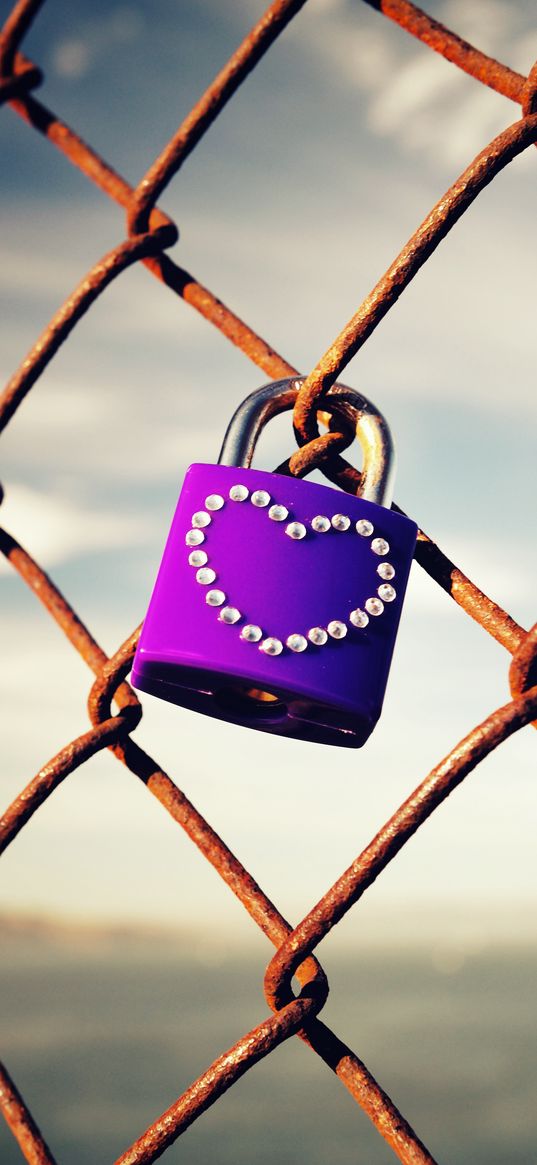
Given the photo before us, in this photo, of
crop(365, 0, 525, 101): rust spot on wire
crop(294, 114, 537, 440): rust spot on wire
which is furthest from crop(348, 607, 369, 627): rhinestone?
crop(365, 0, 525, 101): rust spot on wire

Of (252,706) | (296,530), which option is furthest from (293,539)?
(252,706)

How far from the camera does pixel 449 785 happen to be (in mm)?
915

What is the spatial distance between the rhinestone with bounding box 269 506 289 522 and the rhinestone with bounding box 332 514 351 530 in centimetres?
5

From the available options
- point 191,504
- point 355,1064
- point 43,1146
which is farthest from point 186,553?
point 43,1146

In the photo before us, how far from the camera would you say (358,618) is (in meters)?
1.06

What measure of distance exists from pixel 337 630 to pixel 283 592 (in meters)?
0.06

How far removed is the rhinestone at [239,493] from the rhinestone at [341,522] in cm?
9

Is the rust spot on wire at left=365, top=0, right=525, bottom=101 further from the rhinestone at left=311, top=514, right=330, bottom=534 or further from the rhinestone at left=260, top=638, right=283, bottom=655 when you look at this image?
the rhinestone at left=260, top=638, right=283, bottom=655

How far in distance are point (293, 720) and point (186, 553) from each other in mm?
228

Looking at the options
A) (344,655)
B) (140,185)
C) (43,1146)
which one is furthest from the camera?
(140,185)

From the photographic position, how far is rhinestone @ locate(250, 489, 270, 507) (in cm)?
110

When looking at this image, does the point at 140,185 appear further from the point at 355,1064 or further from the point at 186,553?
the point at 355,1064

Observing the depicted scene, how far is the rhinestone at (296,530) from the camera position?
1.09 meters

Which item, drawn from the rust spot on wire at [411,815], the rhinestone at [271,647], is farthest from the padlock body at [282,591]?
the rust spot on wire at [411,815]
